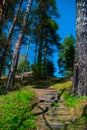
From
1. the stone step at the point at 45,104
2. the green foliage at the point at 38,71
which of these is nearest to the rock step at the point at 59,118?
the stone step at the point at 45,104

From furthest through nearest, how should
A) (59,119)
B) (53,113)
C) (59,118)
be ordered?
(53,113), (59,118), (59,119)

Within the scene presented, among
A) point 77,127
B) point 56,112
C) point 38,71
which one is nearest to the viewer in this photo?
point 77,127

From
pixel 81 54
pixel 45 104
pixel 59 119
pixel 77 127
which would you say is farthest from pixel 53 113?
pixel 81 54

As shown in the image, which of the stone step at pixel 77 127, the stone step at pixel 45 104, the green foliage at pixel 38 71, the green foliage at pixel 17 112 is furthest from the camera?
the green foliage at pixel 38 71

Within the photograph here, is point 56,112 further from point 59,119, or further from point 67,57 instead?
point 67,57

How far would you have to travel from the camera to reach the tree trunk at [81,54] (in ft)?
36.3

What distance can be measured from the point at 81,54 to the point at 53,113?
2890mm

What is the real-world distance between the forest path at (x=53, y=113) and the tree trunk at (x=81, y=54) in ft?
3.34

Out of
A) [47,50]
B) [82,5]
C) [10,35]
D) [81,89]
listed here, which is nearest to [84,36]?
[82,5]

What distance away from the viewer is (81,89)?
36.0 feet

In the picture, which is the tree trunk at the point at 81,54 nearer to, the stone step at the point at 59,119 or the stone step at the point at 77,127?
the stone step at the point at 59,119

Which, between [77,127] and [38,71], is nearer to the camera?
[77,127]

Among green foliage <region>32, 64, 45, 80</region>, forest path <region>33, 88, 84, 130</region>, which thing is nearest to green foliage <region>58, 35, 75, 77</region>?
green foliage <region>32, 64, 45, 80</region>

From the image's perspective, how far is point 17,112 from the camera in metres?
9.95
